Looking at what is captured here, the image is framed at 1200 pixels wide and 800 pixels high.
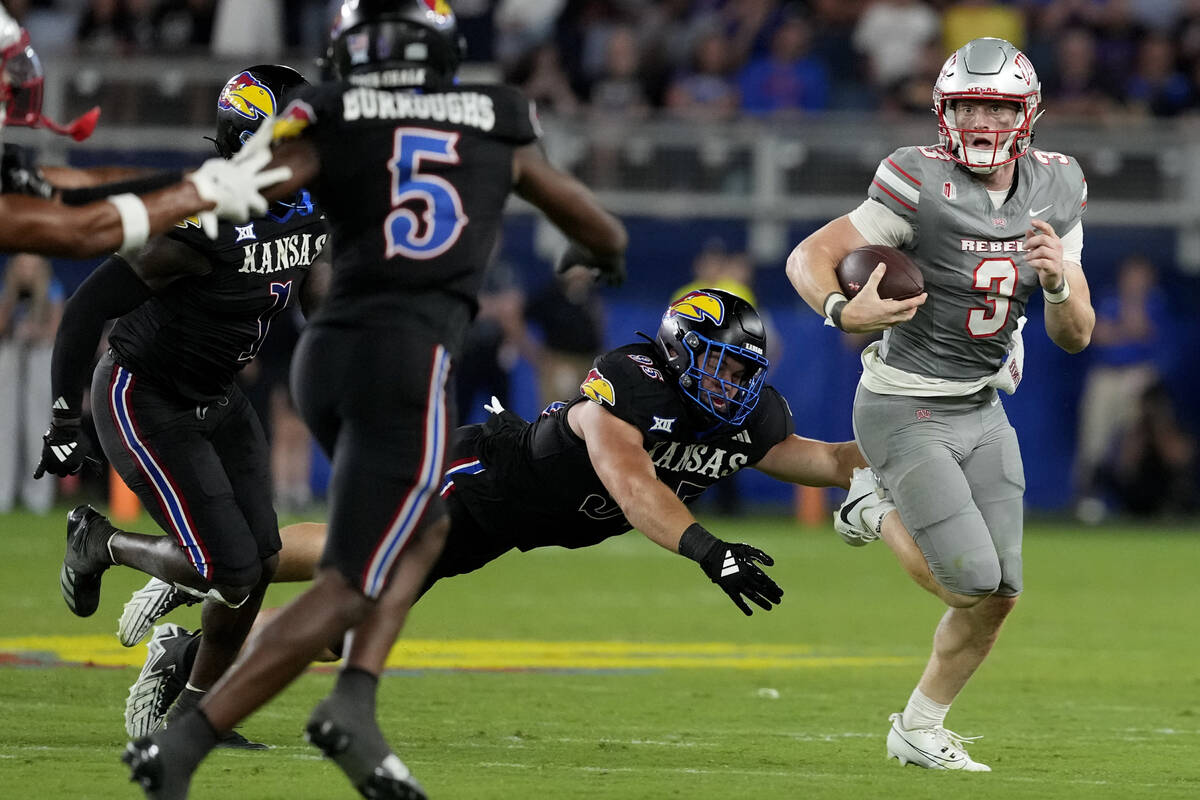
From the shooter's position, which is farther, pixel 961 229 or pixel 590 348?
pixel 590 348

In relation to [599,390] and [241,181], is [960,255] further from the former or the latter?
[241,181]

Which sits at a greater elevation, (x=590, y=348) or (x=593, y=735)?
(x=593, y=735)

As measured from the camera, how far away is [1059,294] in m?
5.28

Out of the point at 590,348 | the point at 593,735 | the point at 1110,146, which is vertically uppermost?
the point at 1110,146

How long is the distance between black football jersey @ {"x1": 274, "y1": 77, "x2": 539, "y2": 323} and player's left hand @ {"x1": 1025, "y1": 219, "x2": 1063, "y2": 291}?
1732mm

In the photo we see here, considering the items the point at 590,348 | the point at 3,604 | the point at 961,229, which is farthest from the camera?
the point at 590,348

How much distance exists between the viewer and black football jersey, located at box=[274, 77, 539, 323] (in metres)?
4.04

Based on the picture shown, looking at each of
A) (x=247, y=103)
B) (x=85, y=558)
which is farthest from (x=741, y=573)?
(x=85, y=558)

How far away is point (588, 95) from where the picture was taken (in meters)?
14.7

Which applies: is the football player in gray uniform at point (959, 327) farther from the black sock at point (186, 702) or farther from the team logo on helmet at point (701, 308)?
the black sock at point (186, 702)

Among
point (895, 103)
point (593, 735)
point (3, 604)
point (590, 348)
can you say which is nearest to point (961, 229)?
point (593, 735)

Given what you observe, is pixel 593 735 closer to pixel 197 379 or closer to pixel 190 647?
pixel 190 647

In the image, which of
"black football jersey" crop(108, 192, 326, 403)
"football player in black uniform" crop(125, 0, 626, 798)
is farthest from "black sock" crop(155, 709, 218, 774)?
"black football jersey" crop(108, 192, 326, 403)

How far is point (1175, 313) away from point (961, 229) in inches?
398
